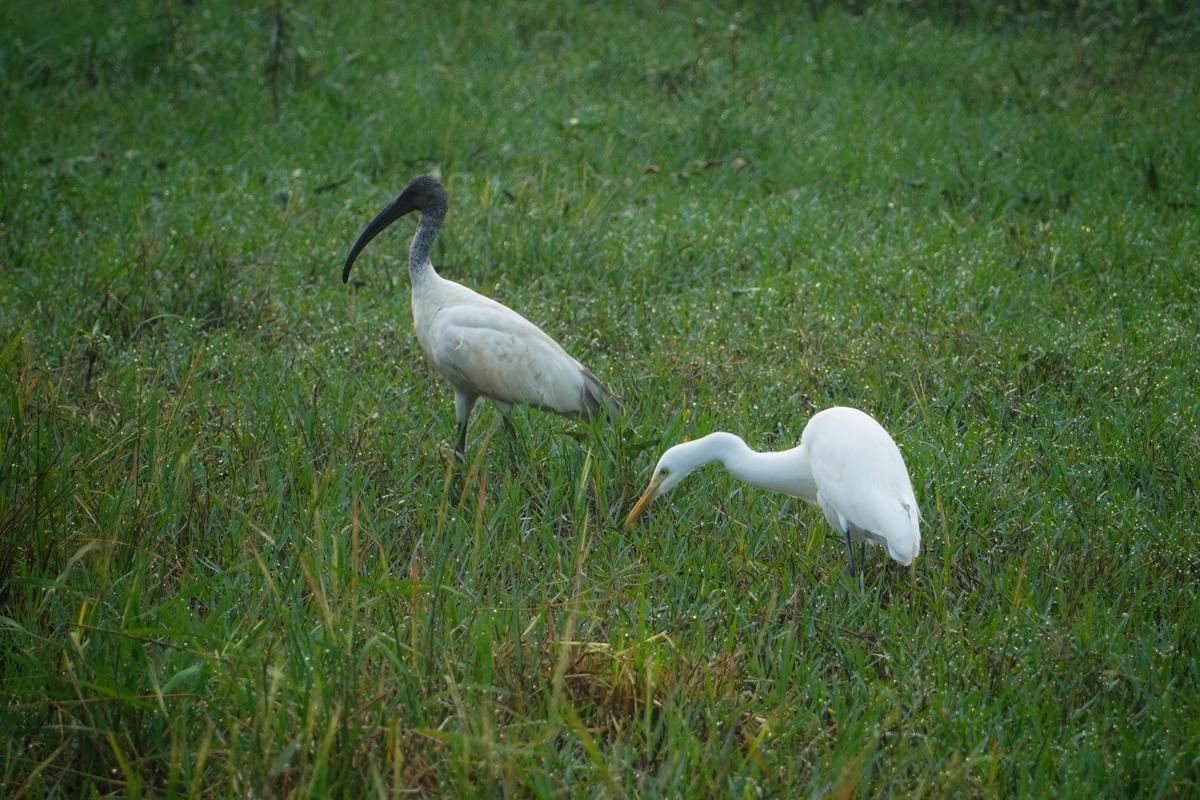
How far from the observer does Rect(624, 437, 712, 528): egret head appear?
12.6ft

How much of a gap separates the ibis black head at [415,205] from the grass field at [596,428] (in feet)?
1.56

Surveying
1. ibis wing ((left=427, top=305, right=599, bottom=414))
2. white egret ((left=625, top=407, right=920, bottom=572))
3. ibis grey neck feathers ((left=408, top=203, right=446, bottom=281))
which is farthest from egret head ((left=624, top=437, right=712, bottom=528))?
ibis grey neck feathers ((left=408, top=203, right=446, bottom=281))

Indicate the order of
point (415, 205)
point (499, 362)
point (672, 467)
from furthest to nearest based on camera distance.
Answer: point (415, 205) < point (499, 362) < point (672, 467)

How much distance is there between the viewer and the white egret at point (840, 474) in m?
3.49

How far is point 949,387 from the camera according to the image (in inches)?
198

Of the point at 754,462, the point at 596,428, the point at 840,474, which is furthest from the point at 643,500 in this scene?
the point at 840,474

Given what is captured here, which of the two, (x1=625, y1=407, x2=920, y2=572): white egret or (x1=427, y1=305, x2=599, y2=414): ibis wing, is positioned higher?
(x1=625, y1=407, x2=920, y2=572): white egret

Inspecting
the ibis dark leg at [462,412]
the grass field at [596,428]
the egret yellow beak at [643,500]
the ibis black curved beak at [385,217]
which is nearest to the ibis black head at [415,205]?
the ibis black curved beak at [385,217]

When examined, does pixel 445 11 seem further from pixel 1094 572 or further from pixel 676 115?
pixel 1094 572

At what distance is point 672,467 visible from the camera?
152 inches

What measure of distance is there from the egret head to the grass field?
121mm

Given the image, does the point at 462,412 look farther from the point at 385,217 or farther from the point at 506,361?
the point at 385,217

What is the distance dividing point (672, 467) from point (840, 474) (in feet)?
1.72

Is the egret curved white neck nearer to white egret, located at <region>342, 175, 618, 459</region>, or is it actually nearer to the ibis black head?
white egret, located at <region>342, 175, 618, 459</region>
